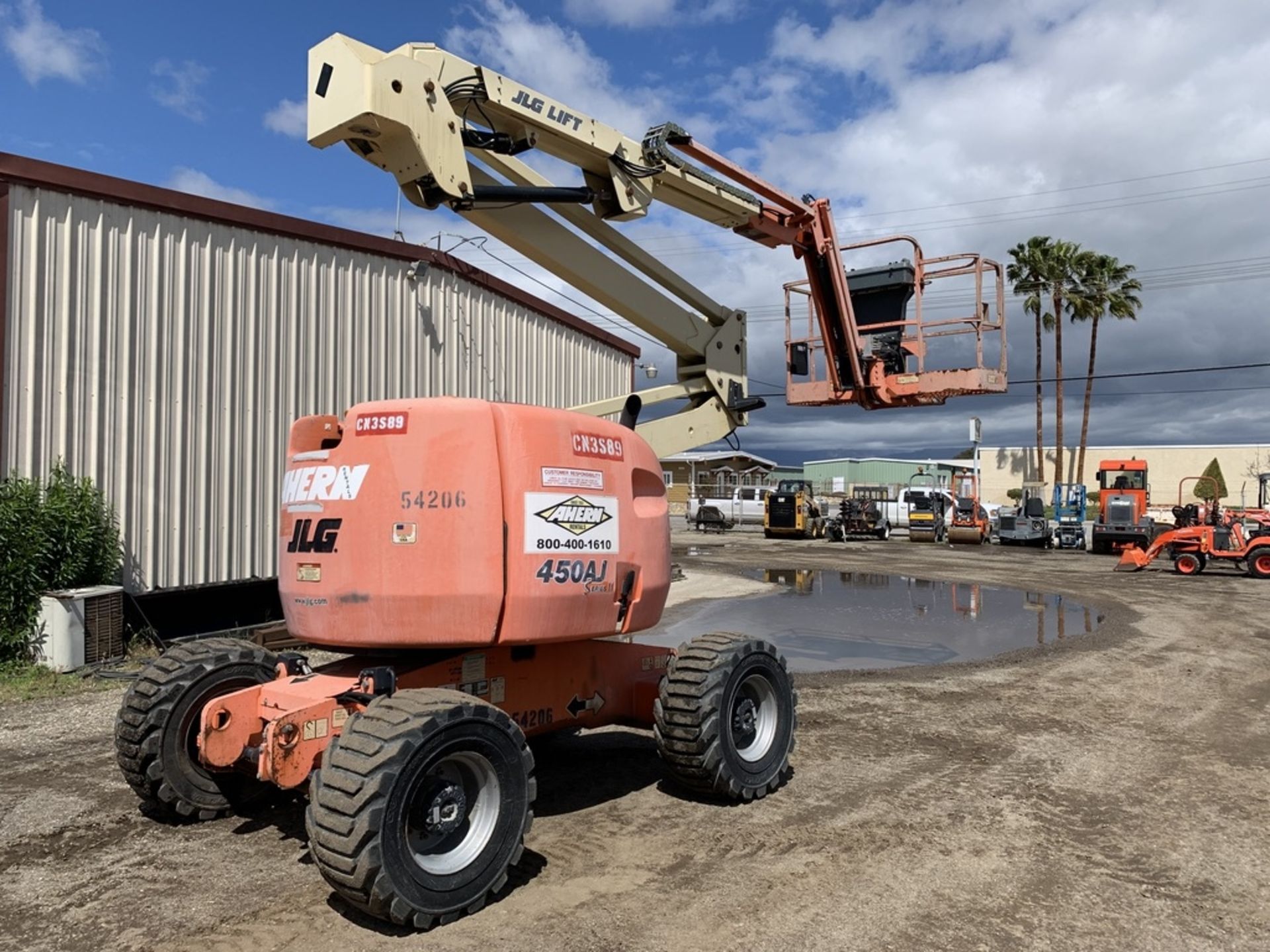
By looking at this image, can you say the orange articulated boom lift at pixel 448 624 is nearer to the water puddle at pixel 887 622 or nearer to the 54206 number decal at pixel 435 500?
the 54206 number decal at pixel 435 500

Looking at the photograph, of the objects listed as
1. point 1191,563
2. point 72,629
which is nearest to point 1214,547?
point 1191,563

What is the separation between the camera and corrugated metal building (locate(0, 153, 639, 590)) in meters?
9.67

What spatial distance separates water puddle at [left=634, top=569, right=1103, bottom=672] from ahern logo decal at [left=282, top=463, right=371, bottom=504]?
6.19 meters

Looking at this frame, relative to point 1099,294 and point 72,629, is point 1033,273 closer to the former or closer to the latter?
point 1099,294

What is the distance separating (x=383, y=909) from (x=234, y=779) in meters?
2.05

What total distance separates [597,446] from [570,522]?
1.72 feet

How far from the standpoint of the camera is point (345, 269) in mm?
12969

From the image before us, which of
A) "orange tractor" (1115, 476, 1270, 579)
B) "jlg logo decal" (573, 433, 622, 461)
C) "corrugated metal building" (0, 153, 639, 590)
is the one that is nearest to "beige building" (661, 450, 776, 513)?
"orange tractor" (1115, 476, 1270, 579)

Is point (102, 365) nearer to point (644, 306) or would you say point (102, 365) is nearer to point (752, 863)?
point (644, 306)

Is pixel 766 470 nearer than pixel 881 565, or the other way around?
pixel 881 565

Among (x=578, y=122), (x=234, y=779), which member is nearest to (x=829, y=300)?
(x=578, y=122)

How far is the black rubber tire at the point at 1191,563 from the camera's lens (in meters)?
22.1

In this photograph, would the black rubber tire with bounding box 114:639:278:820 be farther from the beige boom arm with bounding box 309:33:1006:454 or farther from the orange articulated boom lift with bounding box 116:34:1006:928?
the beige boom arm with bounding box 309:33:1006:454

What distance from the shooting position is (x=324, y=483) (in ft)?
16.4
